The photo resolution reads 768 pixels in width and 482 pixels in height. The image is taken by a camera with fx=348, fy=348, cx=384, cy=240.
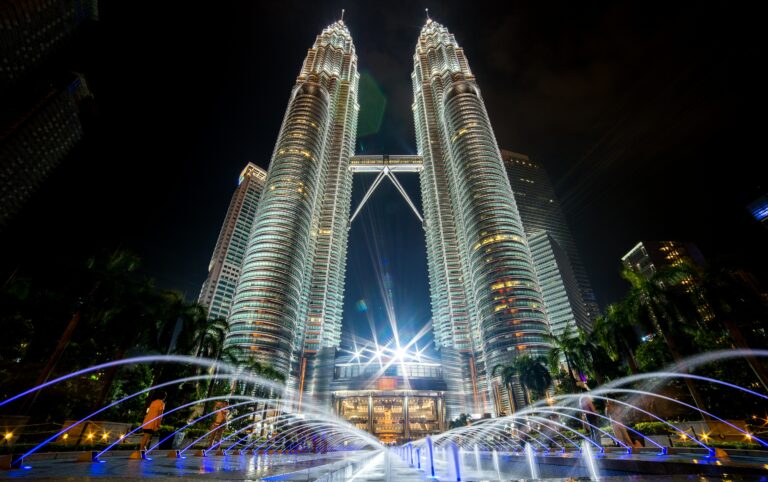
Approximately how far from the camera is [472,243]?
5182 inches

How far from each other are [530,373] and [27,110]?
14732 cm

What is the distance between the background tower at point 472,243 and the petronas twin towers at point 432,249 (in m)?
0.45

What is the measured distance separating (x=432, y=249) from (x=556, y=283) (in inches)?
2528

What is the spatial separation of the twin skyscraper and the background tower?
49cm

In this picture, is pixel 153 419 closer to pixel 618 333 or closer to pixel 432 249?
pixel 618 333

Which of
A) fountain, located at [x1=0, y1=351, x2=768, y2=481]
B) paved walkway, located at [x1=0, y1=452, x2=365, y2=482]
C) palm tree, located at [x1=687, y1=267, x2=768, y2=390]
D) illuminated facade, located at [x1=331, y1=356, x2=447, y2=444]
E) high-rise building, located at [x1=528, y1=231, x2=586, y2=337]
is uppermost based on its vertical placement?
high-rise building, located at [x1=528, y1=231, x2=586, y2=337]

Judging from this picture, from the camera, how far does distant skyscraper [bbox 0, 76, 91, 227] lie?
9869 centimetres

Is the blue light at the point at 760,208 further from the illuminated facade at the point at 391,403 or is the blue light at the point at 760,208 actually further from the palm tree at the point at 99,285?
the palm tree at the point at 99,285

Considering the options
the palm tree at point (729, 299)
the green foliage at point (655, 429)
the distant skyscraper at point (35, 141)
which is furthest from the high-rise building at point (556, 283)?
the distant skyscraper at point (35, 141)

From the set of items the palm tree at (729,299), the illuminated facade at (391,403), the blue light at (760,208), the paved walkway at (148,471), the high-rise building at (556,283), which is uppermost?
the high-rise building at (556,283)

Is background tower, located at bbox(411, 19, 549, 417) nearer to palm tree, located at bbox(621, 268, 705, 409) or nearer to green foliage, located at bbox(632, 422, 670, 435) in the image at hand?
palm tree, located at bbox(621, 268, 705, 409)

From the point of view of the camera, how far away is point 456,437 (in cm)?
6894

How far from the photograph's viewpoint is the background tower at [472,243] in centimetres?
11431

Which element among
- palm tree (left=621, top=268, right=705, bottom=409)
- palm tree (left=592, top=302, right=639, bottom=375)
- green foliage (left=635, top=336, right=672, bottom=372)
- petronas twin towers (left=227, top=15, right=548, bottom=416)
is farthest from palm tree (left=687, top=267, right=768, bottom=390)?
A: petronas twin towers (left=227, top=15, right=548, bottom=416)
